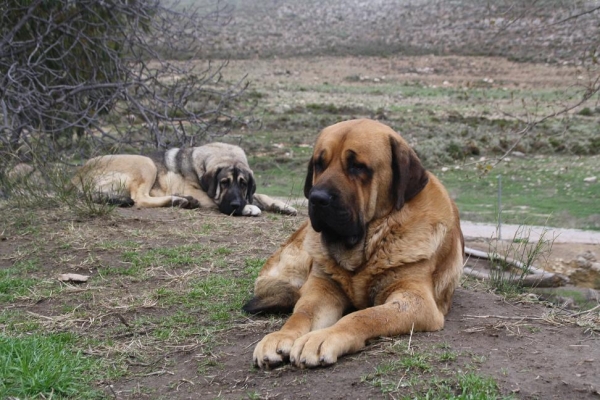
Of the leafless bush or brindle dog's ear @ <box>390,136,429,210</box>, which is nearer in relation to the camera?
brindle dog's ear @ <box>390,136,429,210</box>

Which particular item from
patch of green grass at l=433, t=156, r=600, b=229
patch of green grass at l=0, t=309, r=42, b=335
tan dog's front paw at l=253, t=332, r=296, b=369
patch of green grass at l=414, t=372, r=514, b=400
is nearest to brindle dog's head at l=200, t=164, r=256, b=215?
patch of green grass at l=433, t=156, r=600, b=229

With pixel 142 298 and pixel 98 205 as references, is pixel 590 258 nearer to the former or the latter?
pixel 142 298

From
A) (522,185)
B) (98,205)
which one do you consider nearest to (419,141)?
(522,185)

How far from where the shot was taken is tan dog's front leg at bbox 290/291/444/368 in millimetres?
3984

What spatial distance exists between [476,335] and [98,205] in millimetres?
5214

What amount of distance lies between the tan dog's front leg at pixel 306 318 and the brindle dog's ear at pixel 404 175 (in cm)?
72

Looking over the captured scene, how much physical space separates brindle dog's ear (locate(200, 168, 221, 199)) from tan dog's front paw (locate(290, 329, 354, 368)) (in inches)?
270

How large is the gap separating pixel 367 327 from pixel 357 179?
957 mm

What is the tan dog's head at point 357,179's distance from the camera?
452 centimetres

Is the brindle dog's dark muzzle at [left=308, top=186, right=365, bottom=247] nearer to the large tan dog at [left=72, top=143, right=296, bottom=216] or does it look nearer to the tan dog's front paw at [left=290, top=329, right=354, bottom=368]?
the tan dog's front paw at [left=290, top=329, right=354, bottom=368]

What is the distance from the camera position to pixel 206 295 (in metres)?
5.98

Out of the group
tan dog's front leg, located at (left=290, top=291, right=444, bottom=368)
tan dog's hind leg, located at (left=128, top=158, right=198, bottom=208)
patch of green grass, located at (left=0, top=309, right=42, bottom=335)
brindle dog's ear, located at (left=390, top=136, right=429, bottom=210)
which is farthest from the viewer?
tan dog's hind leg, located at (left=128, top=158, right=198, bottom=208)

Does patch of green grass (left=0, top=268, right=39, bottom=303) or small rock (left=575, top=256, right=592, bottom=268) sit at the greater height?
patch of green grass (left=0, top=268, right=39, bottom=303)

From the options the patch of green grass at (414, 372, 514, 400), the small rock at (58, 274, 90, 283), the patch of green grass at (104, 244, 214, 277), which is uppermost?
the patch of green grass at (414, 372, 514, 400)
